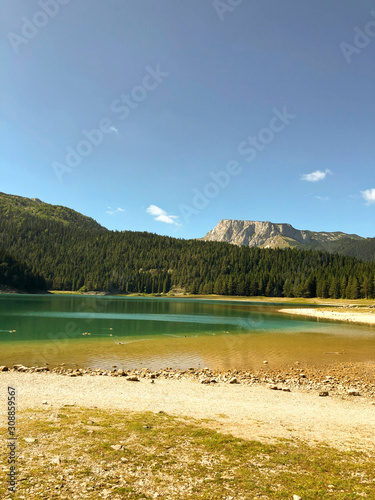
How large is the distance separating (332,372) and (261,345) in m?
12.2

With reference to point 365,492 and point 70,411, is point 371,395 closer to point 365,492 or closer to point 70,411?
point 365,492

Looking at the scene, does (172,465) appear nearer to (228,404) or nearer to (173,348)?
(228,404)

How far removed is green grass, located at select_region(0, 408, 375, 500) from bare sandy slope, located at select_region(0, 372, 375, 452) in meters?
1.63

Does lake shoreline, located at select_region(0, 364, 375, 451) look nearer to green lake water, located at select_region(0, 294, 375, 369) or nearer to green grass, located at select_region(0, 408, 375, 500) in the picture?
green grass, located at select_region(0, 408, 375, 500)

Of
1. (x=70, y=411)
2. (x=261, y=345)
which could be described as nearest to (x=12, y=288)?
(x=261, y=345)

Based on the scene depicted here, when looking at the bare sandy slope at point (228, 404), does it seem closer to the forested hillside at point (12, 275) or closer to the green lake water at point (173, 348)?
the green lake water at point (173, 348)

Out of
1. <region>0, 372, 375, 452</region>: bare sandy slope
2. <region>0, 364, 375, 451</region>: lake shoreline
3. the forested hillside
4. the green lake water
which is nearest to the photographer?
<region>0, 372, 375, 452</region>: bare sandy slope

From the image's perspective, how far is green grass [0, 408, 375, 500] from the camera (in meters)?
7.32

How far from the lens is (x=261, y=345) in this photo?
36.6 meters

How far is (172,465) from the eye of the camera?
8.68m

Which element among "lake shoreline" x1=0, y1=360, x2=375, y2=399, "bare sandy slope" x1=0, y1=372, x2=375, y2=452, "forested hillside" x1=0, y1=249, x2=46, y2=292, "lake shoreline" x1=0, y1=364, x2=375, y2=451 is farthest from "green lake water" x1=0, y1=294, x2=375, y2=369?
"forested hillside" x1=0, y1=249, x2=46, y2=292

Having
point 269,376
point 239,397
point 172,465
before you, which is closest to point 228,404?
point 239,397

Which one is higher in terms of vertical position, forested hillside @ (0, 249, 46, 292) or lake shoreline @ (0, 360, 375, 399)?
forested hillside @ (0, 249, 46, 292)

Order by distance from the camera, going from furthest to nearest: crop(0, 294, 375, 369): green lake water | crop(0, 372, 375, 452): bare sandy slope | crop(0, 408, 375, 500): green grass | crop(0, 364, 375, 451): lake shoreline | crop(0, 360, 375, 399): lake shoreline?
crop(0, 294, 375, 369): green lake water → crop(0, 360, 375, 399): lake shoreline → crop(0, 364, 375, 451): lake shoreline → crop(0, 372, 375, 452): bare sandy slope → crop(0, 408, 375, 500): green grass
